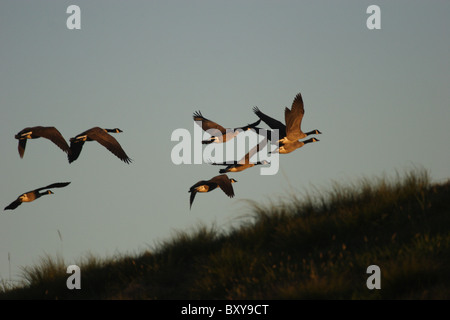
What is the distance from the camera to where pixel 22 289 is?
1051 cm

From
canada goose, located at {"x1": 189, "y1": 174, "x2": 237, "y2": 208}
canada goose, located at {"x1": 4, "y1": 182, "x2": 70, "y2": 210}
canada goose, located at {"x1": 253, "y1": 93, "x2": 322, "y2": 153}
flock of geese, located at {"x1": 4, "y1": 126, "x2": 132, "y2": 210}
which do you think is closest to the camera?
canada goose, located at {"x1": 253, "y1": 93, "x2": 322, "y2": 153}

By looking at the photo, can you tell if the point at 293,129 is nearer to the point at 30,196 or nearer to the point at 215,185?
the point at 215,185

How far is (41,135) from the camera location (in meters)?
11.4

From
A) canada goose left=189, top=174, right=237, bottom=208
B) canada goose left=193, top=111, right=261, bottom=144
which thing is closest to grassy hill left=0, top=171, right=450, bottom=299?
canada goose left=189, top=174, right=237, bottom=208

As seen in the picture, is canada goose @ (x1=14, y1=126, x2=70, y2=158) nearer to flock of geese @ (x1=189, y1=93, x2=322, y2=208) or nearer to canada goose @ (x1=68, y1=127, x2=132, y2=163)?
canada goose @ (x1=68, y1=127, x2=132, y2=163)

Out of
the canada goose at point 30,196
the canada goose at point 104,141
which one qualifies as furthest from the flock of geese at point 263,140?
the canada goose at point 30,196

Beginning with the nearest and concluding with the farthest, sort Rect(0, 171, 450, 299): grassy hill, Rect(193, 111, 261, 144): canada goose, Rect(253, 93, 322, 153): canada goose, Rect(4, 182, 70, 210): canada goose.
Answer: Rect(0, 171, 450, 299): grassy hill → Rect(253, 93, 322, 153): canada goose → Rect(4, 182, 70, 210): canada goose → Rect(193, 111, 261, 144): canada goose

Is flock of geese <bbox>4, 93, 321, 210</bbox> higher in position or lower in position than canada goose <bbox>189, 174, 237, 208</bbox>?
higher

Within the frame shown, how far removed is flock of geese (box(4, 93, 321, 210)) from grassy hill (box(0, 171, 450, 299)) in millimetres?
1079

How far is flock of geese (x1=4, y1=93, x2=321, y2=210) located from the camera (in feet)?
34.8
